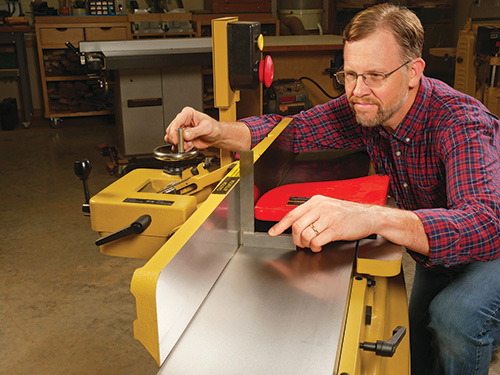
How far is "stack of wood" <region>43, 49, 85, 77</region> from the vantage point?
5.27 meters

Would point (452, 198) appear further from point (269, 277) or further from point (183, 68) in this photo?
point (183, 68)

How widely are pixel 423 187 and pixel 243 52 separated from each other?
0.62 m

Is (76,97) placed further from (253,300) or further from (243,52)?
(253,300)

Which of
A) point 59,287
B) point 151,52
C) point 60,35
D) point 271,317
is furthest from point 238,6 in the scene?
point 271,317

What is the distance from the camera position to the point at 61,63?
17.5ft

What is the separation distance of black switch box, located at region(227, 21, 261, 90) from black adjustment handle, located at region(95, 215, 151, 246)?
21.8 inches

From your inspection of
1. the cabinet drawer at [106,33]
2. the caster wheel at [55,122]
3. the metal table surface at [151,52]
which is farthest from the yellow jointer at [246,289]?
the caster wheel at [55,122]

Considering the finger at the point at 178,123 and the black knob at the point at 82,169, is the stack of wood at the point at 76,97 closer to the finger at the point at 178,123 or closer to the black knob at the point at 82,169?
the finger at the point at 178,123

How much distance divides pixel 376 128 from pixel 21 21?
4.53 metres

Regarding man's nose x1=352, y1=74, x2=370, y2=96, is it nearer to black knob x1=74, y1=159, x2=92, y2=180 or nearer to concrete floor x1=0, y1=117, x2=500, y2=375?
black knob x1=74, y1=159, x2=92, y2=180

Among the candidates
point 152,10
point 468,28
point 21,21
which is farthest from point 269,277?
point 21,21

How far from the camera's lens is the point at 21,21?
4.99 m

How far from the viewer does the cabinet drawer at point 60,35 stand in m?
5.10

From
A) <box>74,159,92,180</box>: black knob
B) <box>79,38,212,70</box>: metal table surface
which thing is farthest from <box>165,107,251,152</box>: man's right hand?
<box>79,38,212,70</box>: metal table surface
